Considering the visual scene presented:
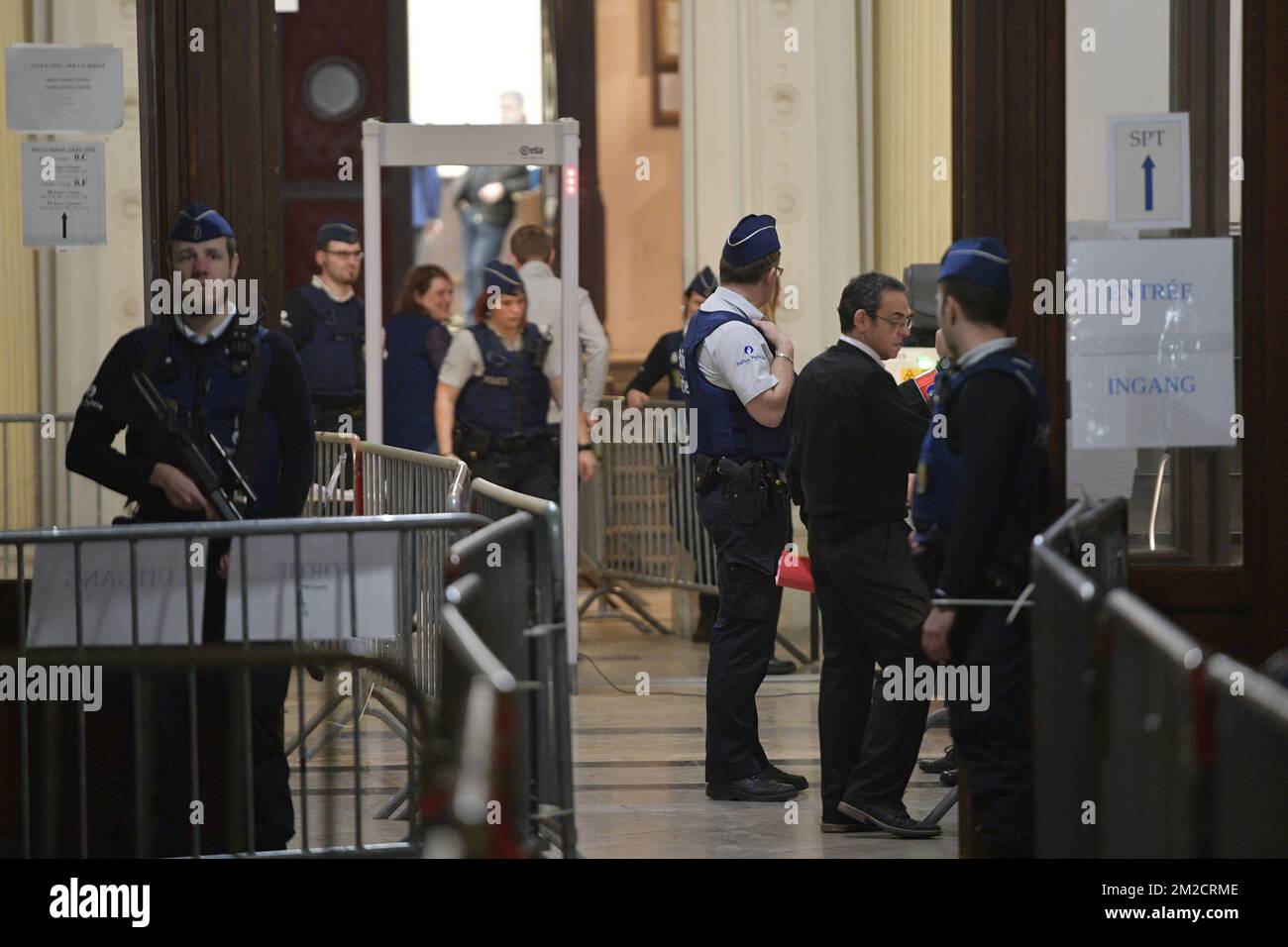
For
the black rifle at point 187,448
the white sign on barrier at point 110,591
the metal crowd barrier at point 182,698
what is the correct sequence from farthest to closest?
the black rifle at point 187,448 → the white sign on barrier at point 110,591 → the metal crowd barrier at point 182,698

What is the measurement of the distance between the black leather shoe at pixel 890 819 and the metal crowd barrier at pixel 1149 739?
2432mm

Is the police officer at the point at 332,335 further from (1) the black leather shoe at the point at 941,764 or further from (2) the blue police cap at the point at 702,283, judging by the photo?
(1) the black leather shoe at the point at 941,764

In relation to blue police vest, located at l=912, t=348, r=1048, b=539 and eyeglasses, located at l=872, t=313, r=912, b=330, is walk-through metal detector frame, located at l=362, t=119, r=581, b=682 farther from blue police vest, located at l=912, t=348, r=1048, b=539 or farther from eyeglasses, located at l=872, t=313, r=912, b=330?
blue police vest, located at l=912, t=348, r=1048, b=539

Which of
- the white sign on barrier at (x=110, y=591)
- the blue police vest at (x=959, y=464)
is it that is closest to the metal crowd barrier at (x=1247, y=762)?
the blue police vest at (x=959, y=464)

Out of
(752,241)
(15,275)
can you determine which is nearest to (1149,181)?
(752,241)

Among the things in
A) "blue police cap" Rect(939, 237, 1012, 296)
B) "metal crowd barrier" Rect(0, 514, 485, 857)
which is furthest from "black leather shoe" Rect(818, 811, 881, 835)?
"blue police cap" Rect(939, 237, 1012, 296)

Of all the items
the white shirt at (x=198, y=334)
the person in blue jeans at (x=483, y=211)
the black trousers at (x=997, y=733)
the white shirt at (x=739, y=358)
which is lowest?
the black trousers at (x=997, y=733)

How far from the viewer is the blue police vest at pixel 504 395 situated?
947 cm

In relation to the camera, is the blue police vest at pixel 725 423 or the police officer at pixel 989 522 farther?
the blue police vest at pixel 725 423

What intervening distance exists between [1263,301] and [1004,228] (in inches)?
30.9

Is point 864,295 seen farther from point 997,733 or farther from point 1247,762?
point 1247,762

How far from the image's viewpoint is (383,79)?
1557cm
